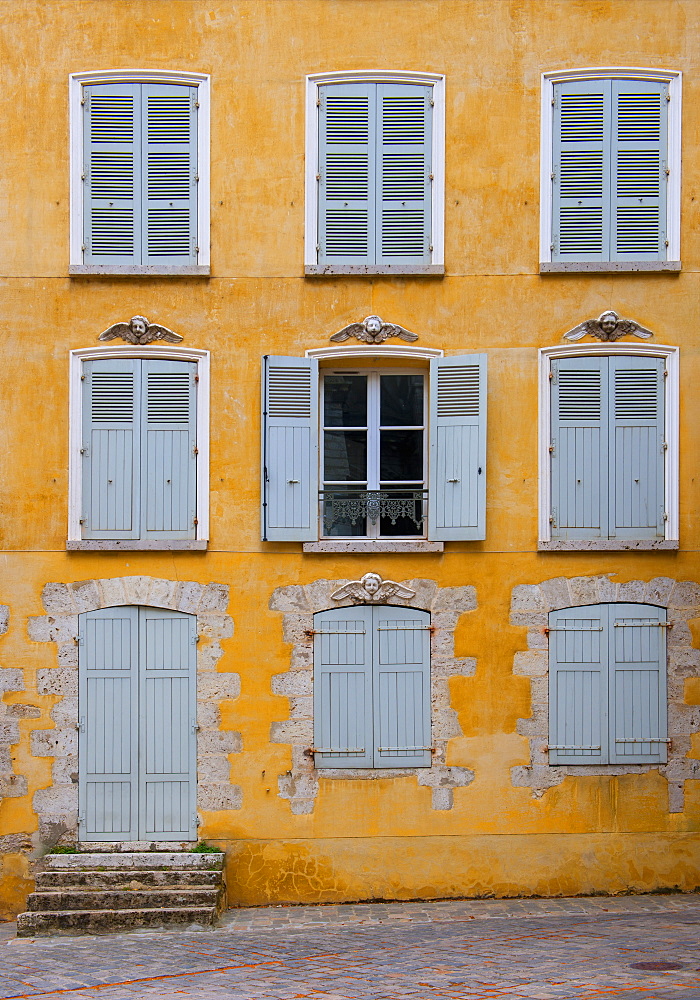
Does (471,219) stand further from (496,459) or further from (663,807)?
(663,807)

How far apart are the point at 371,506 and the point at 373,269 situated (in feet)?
6.73

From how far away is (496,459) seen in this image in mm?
10398

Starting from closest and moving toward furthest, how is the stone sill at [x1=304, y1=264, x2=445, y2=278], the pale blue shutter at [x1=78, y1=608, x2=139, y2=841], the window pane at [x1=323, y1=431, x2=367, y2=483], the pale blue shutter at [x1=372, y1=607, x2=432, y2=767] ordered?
the pale blue shutter at [x1=78, y1=608, x2=139, y2=841] → the pale blue shutter at [x1=372, y1=607, x2=432, y2=767] → the stone sill at [x1=304, y1=264, x2=445, y2=278] → the window pane at [x1=323, y1=431, x2=367, y2=483]

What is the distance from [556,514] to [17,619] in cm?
472

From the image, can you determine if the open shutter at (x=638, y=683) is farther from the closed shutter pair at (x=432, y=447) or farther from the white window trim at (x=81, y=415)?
the white window trim at (x=81, y=415)

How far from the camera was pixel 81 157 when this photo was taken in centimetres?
1041

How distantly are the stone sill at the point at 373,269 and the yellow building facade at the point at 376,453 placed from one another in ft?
0.08

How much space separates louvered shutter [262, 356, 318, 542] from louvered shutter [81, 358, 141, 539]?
1119 millimetres

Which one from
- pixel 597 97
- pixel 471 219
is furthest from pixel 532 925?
pixel 597 97

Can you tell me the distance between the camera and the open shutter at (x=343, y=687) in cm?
1023

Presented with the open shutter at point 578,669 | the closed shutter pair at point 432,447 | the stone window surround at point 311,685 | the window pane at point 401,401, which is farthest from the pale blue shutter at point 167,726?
the open shutter at point 578,669

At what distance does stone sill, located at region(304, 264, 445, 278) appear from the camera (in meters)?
10.4

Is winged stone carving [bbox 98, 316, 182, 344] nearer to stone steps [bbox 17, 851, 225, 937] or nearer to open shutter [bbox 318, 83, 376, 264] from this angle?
open shutter [bbox 318, 83, 376, 264]

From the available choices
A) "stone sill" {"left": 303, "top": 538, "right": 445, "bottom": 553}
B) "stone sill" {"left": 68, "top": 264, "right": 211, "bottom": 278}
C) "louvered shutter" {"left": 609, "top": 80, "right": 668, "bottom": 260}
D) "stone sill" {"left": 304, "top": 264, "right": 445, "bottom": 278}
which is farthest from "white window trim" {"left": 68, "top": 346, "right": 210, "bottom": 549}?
"louvered shutter" {"left": 609, "top": 80, "right": 668, "bottom": 260}
